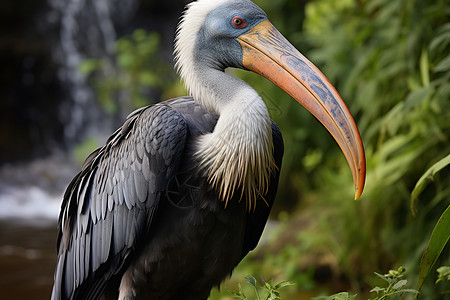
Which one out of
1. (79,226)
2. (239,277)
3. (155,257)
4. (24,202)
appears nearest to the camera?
(155,257)

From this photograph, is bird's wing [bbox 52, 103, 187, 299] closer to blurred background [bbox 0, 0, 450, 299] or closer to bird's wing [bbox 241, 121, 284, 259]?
bird's wing [bbox 241, 121, 284, 259]

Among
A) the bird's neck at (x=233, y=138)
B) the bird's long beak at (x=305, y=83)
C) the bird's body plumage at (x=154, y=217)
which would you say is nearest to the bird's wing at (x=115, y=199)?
the bird's body plumage at (x=154, y=217)

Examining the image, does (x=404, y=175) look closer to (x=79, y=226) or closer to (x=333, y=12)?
(x=333, y=12)

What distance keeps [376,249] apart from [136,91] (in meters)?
6.80

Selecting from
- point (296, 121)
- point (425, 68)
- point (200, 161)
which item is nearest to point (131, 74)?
point (296, 121)

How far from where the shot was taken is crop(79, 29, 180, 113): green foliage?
403 inches

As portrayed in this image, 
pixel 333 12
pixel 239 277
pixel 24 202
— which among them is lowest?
pixel 239 277

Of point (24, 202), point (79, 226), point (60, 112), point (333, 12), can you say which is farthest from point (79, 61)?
point (79, 226)

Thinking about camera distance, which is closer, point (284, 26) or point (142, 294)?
point (142, 294)

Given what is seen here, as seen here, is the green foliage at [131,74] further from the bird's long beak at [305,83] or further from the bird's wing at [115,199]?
the bird's long beak at [305,83]

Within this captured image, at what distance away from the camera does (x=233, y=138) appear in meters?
2.41

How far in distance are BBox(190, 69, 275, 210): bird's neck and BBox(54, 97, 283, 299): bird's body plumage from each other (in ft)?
0.21

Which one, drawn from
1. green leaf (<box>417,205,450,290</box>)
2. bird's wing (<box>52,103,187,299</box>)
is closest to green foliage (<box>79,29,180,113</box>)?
bird's wing (<box>52,103,187,299</box>)

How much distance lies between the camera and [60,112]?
10.9 meters
